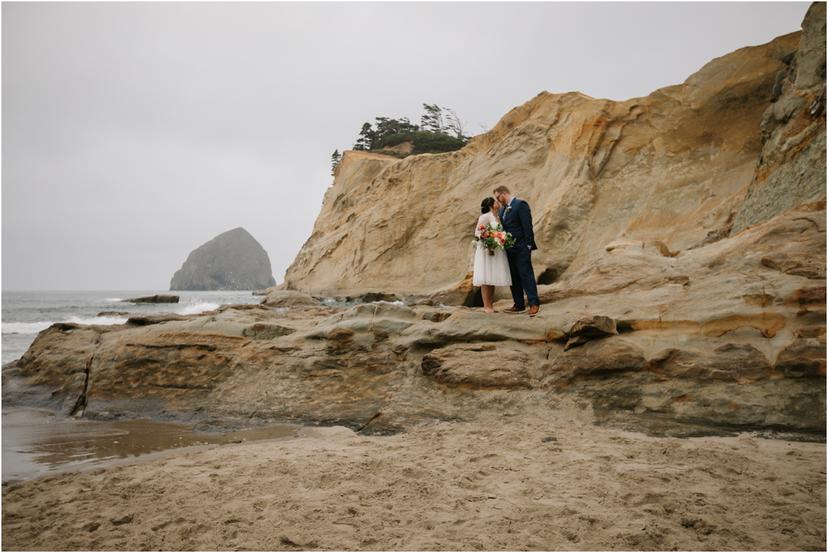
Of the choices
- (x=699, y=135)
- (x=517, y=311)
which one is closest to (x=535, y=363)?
(x=517, y=311)

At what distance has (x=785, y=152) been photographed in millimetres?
9062

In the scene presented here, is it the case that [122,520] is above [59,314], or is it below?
below

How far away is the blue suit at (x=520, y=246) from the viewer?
6.49 m

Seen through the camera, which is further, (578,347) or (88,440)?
(578,347)

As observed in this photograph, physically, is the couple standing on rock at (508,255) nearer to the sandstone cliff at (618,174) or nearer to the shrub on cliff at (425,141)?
the sandstone cliff at (618,174)

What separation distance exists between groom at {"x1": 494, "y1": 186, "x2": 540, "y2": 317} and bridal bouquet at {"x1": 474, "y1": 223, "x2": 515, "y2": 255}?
9 cm

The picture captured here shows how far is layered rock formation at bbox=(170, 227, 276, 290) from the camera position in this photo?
126625 mm

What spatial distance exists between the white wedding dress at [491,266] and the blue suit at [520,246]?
0.08m

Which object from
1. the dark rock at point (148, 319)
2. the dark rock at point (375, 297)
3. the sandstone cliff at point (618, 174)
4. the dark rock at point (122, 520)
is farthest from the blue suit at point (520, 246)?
the dark rock at point (375, 297)

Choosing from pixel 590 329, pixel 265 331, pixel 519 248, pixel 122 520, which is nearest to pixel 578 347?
pixel 590 329

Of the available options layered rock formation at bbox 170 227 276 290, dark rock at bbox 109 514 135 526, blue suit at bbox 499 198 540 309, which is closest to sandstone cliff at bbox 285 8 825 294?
blue suit at bbox 499 198 540 309

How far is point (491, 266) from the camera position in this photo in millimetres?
6801

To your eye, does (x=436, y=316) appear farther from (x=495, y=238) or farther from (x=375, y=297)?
(x=375, y=297)

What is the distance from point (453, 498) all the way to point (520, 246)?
Answer: 13.5 ft
